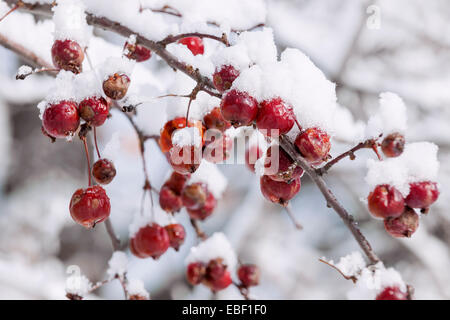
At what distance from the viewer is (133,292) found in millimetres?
1096

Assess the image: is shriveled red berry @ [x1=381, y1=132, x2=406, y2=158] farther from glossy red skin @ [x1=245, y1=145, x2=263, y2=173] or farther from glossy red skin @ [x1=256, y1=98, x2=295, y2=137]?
glossy red skin @ [x1=245, y1=145, x2=263, y2=173]

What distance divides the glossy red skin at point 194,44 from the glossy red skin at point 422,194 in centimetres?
63

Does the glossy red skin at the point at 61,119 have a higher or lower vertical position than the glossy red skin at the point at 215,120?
lower

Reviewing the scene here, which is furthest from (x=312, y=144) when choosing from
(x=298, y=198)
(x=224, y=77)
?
(x=298, y=198)

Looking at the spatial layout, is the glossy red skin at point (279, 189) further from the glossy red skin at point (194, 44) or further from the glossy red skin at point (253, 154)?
the glossy red skin at point (194, 44)

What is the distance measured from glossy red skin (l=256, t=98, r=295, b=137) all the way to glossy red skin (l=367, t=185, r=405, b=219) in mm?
233

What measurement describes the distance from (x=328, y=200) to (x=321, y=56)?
6.37 ft

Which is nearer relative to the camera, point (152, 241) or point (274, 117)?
point (274, 117)

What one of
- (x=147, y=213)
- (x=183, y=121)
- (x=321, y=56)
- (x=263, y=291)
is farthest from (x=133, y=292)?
(x=263, y=291)

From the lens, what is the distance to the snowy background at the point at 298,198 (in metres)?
2.59

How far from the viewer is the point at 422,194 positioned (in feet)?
2.60

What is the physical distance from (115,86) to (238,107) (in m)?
0.25

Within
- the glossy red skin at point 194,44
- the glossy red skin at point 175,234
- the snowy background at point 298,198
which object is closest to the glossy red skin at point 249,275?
the glossy red skin at point 175,234

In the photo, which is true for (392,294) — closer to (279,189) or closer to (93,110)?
(279,189)
